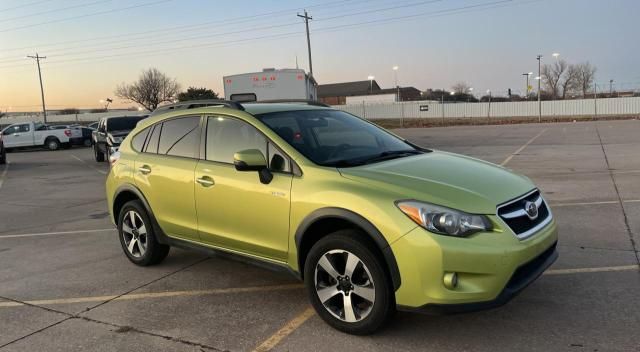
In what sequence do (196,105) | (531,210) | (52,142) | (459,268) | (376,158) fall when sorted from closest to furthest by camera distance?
(459,268) → (531,210) → (376,158) → (196,105) → (52,142)

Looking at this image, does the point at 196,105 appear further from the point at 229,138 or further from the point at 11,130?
the point at 11,130

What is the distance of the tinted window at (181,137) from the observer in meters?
4.87

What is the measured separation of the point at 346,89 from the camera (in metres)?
125

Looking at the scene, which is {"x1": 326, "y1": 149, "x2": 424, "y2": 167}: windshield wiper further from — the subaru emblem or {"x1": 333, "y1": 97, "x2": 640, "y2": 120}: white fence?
{"x1": 333, "y1": 97, "x2": 640, "y2": 120}: white fence

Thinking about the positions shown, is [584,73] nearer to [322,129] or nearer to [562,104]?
[562,104]

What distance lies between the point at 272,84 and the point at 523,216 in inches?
605

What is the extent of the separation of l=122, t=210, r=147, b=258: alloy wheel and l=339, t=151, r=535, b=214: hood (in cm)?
267

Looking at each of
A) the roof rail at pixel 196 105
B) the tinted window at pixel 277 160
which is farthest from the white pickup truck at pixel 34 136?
the tinted window at pixel 277 160

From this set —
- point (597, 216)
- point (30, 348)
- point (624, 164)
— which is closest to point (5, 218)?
point (30, 348)

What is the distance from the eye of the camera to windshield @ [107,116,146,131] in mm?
19030

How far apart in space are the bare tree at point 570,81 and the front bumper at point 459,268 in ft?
319

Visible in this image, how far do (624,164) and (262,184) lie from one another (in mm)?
10705

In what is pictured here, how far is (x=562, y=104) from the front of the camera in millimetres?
51781

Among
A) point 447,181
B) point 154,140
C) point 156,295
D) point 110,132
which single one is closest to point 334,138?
point 447,181
